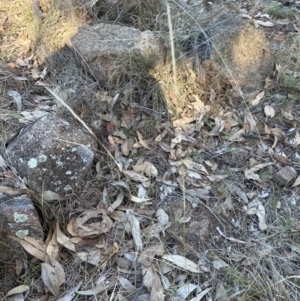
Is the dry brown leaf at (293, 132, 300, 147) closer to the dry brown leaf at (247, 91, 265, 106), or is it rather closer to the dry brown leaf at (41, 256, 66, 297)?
the dry brown leaf at (247, 91, 265, 106)

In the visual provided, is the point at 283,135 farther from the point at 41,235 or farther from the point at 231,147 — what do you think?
the point at 41,235

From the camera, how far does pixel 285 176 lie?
1969mm

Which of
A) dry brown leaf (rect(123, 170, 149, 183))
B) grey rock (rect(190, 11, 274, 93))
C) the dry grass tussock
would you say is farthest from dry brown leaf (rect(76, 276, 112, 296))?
grey rock (rect(190, 11, 274, 93))

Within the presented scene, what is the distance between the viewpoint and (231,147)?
2146 millimetres

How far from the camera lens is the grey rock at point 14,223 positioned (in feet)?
5.20

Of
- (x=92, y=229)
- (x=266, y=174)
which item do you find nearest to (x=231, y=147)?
(x=266, y=174)

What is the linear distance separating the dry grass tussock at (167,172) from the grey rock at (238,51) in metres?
0.06

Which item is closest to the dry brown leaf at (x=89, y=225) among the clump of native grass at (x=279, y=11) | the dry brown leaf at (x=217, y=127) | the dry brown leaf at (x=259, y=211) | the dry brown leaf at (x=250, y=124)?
the dry brown leaf at (x=259, y=211)

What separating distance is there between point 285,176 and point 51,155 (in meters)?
1.08

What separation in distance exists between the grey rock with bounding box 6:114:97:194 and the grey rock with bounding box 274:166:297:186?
88 centimetres

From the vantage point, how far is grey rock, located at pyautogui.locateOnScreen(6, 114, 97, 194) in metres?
1.72

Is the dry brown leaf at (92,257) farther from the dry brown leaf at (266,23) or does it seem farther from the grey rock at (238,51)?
the dry brown leaf at (266,23)

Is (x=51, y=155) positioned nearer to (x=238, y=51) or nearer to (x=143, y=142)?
(x=143, y=142)

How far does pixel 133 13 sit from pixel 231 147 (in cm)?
111
